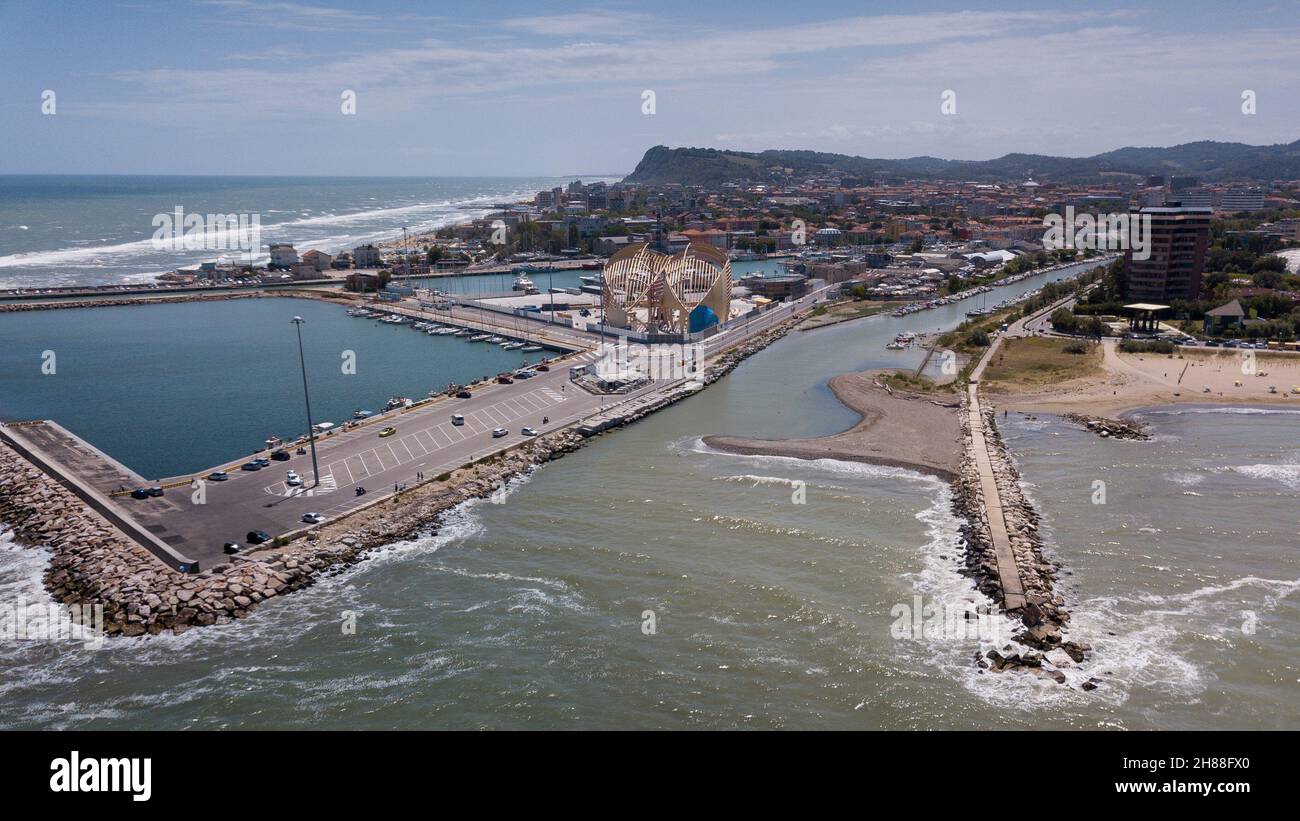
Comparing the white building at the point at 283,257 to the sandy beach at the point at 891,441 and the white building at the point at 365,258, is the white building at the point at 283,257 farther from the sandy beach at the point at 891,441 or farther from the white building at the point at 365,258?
the sandy beach at the point at 891,441

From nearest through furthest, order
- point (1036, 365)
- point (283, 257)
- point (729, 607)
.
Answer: point (729, 607)
point (1036, 365)
point (283, 257)

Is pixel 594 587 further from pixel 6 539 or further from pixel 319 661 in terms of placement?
pixel 6 539

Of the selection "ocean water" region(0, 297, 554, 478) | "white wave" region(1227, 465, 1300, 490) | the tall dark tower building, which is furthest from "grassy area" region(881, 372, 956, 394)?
the tall dark tower building

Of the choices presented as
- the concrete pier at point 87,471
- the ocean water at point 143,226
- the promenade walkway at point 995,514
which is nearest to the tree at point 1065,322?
the promenade walkway at point 995,514

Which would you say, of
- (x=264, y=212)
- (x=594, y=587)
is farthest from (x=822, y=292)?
(x=264, y=212)

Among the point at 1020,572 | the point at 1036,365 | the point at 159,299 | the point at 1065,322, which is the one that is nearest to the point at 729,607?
the point at 1020,572

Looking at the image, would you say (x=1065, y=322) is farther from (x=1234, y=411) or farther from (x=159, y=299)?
(x=159, y=299)
